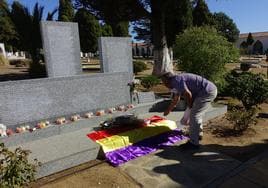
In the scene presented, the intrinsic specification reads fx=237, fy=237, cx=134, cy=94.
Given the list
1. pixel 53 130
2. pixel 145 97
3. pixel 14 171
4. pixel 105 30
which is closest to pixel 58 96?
pixel 53 130

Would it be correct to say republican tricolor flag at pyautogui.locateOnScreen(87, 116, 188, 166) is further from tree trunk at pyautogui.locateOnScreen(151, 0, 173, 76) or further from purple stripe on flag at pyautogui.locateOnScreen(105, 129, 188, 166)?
tree trunk at pyautogui.locateOnScreen(151, 0, 173, 76)

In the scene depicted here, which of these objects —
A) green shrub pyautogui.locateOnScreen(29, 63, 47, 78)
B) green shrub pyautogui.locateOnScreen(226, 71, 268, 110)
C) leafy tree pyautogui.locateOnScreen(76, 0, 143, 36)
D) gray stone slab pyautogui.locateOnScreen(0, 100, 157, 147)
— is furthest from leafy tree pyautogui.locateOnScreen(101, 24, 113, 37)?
gray stone slab pyautogui.locateOnScreen(0, 100, 157, 147)

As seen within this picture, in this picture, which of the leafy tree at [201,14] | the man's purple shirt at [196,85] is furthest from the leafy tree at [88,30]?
the man's purple shirt at [196,85]

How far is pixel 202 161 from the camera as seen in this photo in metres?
4.23

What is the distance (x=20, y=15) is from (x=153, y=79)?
12023 millimetres

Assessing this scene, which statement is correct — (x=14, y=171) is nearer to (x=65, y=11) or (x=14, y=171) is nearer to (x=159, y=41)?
(x=159, y=41)

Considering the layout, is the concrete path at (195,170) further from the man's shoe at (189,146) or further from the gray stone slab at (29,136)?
the gray stone slab at (29,136)

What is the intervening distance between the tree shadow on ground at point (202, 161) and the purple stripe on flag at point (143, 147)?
201 mm

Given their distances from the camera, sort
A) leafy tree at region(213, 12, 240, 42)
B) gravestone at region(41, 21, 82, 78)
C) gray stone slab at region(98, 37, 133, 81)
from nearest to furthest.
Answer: gravestone at region(41, 21, 82, 78) → gray stone slab at region(98, 37, 133, 81) → leafy tree at region(213, 12, 240, 42)

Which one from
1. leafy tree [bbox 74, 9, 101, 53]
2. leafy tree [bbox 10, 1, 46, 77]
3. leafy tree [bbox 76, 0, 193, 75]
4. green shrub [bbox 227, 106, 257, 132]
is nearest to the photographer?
green shrub [bbox 227, 106, 257, 132]

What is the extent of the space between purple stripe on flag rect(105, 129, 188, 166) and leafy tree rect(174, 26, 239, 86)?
3852mm

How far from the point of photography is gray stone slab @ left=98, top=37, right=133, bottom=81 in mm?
7172

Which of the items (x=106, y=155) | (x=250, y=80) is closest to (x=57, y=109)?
(x=106, y=155)

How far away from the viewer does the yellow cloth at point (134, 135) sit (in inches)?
178
